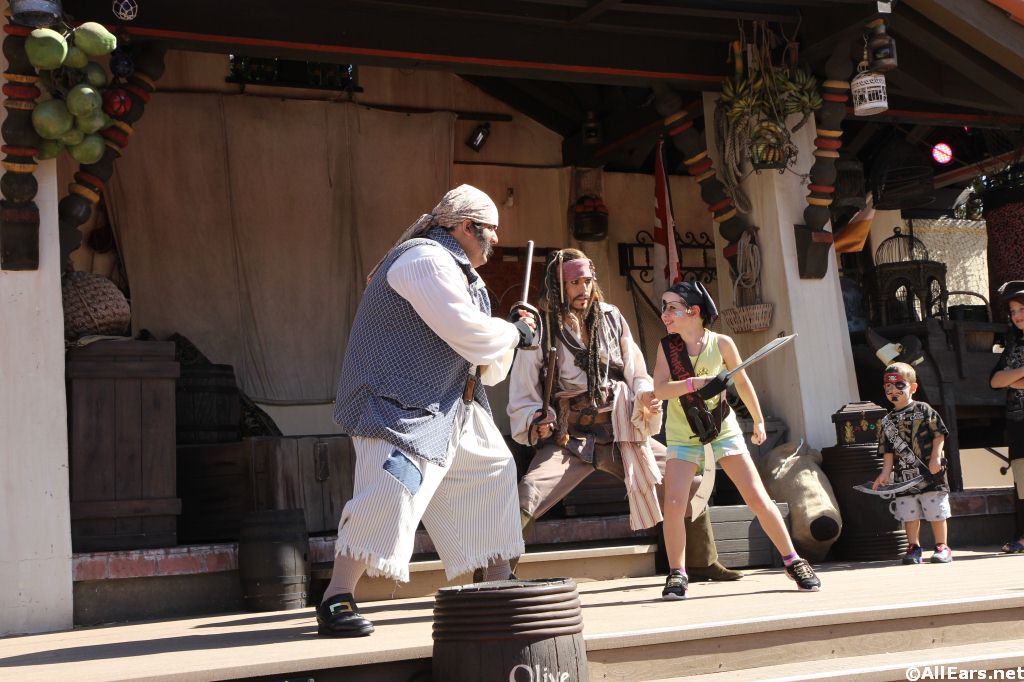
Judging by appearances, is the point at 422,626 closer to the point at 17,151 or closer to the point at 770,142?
the point at 17,151

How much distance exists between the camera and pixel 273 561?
19.4 feet

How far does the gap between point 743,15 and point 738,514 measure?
3300 millimetres

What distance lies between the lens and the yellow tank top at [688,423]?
18.2 feet

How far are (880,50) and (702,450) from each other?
11.8 feet

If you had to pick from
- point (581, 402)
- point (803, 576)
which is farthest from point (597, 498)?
point (803, 576)

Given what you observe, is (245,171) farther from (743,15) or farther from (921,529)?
(921,529)

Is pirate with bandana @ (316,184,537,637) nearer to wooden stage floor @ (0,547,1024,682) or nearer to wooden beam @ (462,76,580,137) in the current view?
wooden stage floor @ (0,547,1024,682)

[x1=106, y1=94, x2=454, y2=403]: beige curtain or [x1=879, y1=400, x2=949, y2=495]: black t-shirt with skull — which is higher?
[x1=106, y1=94, x2=454, y2=403]: beige curtain

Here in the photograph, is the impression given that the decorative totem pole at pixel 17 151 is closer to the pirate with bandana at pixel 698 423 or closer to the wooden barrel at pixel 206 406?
the wooden barrel at pixel 206 406

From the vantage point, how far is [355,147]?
31.2ft

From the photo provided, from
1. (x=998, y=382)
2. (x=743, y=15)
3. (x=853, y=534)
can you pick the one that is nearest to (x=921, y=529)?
(x=853, y=534)

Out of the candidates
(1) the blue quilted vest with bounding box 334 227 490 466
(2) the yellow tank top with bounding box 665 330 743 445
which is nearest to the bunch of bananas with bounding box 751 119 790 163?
(2) the yellow tank top with bounding box 665 330 743 445

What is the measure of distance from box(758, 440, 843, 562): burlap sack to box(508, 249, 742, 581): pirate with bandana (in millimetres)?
1771

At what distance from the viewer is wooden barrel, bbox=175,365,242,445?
24.0 ft
